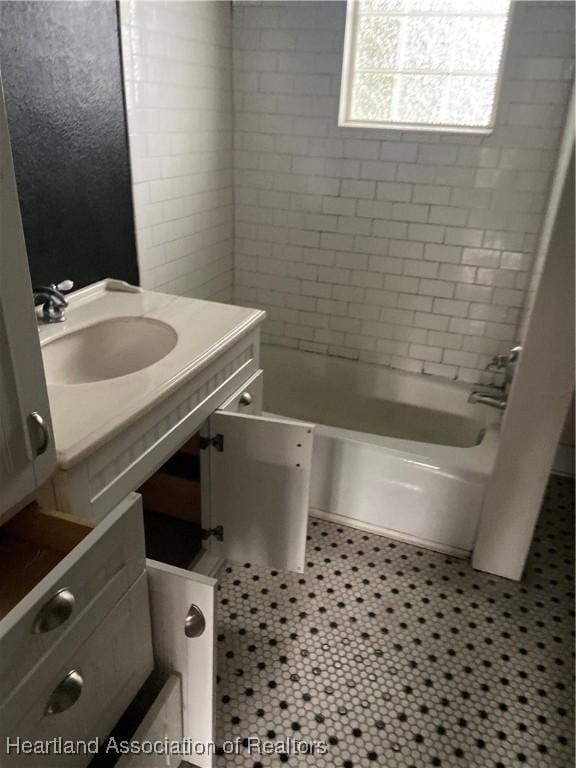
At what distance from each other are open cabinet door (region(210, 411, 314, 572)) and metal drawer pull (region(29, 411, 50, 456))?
27.6 inches

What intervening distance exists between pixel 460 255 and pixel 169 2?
58.8 inches

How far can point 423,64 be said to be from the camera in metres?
2.25

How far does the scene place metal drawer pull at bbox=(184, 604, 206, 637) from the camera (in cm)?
101

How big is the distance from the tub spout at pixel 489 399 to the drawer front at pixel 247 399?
100cm

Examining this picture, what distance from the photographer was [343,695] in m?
1.52

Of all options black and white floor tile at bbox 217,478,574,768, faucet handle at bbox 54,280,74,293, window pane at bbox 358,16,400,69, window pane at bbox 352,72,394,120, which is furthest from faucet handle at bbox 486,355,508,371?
faucet handle at bbox 54,280,74,293

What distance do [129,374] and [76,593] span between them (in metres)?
0.65

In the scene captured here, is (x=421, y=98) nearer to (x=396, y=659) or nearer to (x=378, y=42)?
(x=378, y=42)

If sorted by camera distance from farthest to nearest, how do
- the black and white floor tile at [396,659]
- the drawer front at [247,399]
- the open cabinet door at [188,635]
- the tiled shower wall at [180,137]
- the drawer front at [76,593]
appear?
the tiled shower wall at [180,137] < the drawer front at [247,399] < the black and white floor tile at [396,659] < the open cabinet door at [188,635] < the drawer front at [76,593]

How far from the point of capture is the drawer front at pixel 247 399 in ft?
5.47

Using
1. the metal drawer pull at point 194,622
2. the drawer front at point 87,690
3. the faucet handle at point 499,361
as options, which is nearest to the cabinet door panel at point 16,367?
the drawer front at point 87,690

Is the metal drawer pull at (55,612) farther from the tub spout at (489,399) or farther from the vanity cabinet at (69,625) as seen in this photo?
the tub spout at (489,399)

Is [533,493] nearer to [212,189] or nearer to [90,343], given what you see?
[90,343]

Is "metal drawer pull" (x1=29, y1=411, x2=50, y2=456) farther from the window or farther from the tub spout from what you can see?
the window
